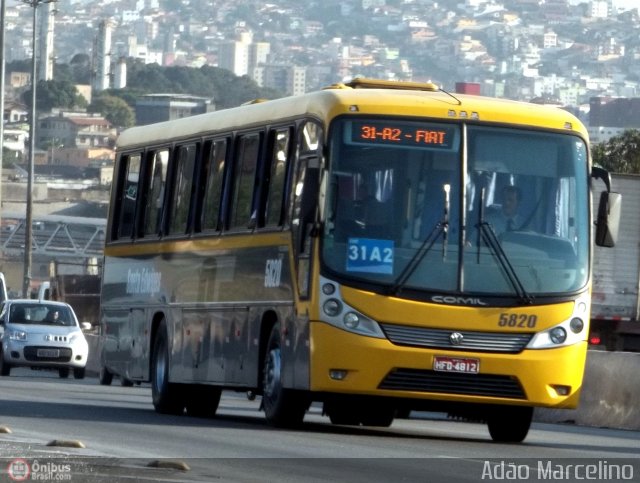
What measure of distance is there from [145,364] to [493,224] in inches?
236

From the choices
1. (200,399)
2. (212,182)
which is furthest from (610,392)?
(212,182)

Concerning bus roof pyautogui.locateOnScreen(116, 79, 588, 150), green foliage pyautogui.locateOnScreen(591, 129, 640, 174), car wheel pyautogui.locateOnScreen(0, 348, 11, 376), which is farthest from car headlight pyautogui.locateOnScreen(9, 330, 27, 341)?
green foliage pyautogui.locateOnScreen(591, 129, 640, 174)

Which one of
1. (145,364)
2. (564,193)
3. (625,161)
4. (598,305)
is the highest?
(564,193)

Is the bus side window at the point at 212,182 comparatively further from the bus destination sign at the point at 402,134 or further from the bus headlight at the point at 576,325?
the bus headlight at the point at 576,325

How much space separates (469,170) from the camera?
17031mm

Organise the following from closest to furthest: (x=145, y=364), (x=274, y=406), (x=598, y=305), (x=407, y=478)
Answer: (x=407, y=478) → (x=274, y=406) → (x=145, y=364) → (x=598, y=305)

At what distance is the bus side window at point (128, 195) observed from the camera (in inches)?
887

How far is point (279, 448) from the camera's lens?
15195mm

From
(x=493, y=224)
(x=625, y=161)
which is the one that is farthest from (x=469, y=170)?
(x=625, y=161)

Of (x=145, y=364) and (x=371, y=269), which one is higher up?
(x=371, y=269)

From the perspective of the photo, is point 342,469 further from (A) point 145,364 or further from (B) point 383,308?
(A) point 145,364

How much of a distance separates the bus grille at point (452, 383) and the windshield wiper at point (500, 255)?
2.23 ft

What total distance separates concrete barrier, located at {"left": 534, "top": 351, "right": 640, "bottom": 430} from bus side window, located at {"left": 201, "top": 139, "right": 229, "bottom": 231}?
5195mm

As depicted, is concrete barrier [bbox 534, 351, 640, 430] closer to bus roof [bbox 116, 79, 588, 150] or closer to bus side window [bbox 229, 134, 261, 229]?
bus roof [bbox 116, 79, 588, 150]
